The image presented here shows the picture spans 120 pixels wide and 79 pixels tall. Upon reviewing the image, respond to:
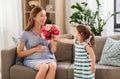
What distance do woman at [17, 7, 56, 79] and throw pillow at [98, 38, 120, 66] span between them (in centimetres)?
63

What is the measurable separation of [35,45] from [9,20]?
1428 mm

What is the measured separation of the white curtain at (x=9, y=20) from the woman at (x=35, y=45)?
1277mm

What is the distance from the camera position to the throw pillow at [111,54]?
10.1 ft

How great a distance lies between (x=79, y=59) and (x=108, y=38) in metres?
0.73

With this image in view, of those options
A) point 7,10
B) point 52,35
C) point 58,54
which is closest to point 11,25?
point 7,10

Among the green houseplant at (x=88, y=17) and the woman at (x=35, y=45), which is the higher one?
the green houseplant at (x=88, y=17)

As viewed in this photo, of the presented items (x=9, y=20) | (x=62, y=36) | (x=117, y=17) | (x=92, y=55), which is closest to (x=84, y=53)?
(x=92, y=55)

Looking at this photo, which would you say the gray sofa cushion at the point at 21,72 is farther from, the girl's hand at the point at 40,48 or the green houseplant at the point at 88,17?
the green houseplant at the point at 88,17

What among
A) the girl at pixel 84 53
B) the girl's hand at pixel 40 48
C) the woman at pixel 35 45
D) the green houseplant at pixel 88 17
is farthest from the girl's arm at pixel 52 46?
A: the green houseplant at pixel 88 17

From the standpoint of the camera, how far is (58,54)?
343 centimetres

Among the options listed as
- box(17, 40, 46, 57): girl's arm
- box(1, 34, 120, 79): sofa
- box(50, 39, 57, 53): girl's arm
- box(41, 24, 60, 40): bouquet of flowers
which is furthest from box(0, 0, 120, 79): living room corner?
box(41, 24, 60, 40): bouquet of flowers

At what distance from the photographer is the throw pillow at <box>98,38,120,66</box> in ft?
10.1

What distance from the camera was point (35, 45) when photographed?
309 cm

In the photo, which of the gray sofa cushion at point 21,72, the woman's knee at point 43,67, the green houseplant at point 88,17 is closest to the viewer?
the woman's knee at point 43,67
